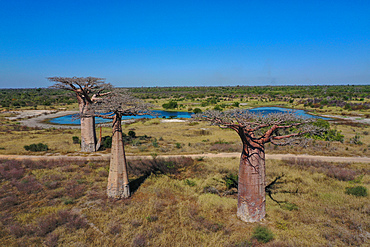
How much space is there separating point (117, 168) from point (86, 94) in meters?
8.73

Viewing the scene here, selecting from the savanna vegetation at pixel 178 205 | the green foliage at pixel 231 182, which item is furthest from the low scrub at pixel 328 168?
the green foliage at pixel 231 182

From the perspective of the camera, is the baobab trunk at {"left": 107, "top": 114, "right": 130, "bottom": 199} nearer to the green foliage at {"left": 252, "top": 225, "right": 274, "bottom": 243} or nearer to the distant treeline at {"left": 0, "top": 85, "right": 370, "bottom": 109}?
the green foliage at {"left": 252, "top": 225, "right": 274, "bottom": 243}

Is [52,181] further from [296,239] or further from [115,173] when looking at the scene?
[296,239]

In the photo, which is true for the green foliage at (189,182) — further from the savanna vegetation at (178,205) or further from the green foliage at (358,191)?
the green foliage at (358,191)

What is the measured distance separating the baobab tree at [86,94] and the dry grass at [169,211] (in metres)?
4.52

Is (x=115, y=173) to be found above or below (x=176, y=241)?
above

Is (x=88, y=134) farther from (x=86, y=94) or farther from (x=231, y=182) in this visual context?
(x=231, y=182)

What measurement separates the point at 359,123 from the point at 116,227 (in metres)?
43.4

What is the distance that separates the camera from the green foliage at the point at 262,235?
7.13 m

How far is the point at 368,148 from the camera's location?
20.3 meters

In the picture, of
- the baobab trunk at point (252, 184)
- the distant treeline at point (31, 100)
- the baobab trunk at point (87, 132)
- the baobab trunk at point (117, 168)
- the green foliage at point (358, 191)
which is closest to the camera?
the baobab trunk at point (252, 184)

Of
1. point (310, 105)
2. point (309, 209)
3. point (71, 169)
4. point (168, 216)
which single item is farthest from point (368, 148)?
point (310, 105)

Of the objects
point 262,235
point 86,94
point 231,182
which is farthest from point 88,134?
point 262,235

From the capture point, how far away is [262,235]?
23.6ft
